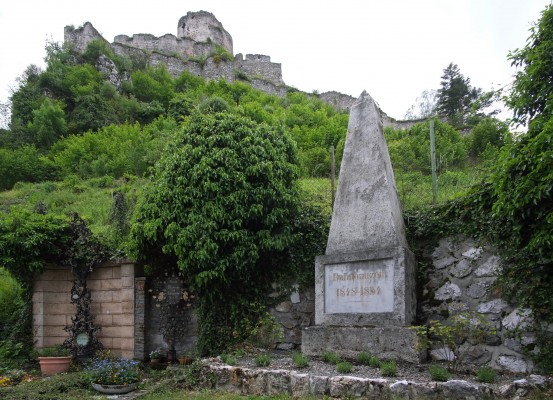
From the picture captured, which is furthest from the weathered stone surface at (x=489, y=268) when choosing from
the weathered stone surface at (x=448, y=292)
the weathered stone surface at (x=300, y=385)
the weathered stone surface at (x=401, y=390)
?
the weathered stone surface at (x=300, y=385)

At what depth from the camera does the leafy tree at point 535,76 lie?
611cm

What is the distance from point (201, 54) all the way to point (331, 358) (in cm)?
5116

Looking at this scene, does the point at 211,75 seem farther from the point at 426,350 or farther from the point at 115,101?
the point at 426,350

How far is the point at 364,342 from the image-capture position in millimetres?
6410

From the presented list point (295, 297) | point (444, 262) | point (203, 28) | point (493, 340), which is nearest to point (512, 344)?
point (493, 340)

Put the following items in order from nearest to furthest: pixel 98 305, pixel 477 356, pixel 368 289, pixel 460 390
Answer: pixel 460 390 → pixel 477 356 → pixel 368 289 → pixel 98 305

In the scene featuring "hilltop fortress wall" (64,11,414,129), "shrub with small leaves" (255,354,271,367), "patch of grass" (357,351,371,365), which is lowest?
"shrub with small leaves" (255,354,271,367)

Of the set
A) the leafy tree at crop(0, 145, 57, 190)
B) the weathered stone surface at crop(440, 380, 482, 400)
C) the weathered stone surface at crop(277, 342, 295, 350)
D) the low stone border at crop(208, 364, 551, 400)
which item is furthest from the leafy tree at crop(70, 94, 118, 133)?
the weathered stone surface at crop(440, 380, 482, 400)

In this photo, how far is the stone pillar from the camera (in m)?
9.68

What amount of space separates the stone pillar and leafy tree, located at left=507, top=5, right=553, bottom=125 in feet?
25.0

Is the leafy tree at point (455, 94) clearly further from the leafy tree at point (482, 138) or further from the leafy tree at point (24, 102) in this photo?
the leafy tree at point (24, 102)

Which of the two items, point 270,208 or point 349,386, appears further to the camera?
point 270,208

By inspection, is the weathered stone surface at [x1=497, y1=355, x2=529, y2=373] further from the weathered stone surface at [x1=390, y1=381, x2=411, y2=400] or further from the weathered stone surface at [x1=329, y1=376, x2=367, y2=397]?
the weathered stone surface at [x1=329, y1=376, x2=367, y2=397]

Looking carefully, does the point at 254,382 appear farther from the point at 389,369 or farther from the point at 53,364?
the point at 53,364
